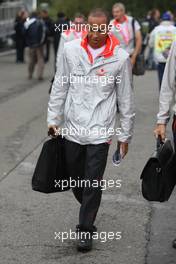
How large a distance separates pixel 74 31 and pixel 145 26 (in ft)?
55.5

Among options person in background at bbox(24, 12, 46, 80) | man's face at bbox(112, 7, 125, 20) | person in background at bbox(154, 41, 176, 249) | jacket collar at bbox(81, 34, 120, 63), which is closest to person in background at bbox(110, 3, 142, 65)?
man's face at bbox(112, 7, 125, 20)

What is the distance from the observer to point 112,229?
18.9 ft

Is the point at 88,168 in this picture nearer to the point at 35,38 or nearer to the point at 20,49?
the point at 35,38

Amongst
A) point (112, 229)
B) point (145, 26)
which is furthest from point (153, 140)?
point (145, 26)

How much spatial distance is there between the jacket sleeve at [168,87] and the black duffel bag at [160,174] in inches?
7.8

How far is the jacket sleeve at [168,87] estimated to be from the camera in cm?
505

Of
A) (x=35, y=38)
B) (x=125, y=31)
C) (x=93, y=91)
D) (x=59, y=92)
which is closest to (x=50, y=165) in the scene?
(x=59, y=92)

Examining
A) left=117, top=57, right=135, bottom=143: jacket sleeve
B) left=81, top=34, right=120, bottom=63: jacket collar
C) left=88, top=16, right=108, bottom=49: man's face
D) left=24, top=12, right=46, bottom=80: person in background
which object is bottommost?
left=24, top=12, right=46, bottom=80: person in background

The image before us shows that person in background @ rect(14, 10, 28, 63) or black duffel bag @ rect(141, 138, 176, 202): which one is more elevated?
black duffel bag @ rect(141, 138, 176, 202)

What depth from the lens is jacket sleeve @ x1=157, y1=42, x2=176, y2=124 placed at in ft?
16.6

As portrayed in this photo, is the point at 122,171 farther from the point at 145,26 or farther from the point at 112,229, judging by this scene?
the point at 145,26

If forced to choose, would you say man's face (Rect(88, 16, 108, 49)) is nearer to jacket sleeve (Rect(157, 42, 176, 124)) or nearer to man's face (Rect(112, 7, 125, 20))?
jacket sleeve (Rect(157, 42, 176, 124))

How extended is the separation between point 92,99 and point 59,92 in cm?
28

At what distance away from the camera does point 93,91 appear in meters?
5.18
